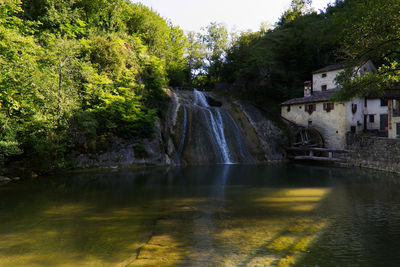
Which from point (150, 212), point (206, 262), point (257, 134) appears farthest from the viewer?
point (257, 134)

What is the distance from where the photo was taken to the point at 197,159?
2764 centimetres

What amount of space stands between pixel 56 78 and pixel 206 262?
55.6 feet

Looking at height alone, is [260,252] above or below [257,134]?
below

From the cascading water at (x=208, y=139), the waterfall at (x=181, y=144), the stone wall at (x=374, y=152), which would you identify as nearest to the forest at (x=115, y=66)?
the waterfall at (x=181, y=144)

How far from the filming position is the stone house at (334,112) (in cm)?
3098

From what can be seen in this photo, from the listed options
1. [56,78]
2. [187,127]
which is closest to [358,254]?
[56,78]

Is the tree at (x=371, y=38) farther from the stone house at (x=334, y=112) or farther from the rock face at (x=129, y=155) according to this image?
the rock face at (x=129, y=155)

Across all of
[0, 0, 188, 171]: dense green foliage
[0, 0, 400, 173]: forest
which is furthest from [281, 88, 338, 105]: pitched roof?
[0, 0, 188, 171]: dense green foliage

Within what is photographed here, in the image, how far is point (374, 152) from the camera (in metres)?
24.3

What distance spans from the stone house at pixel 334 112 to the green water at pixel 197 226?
18208 mm

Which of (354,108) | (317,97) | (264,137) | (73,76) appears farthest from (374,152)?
(73,76)

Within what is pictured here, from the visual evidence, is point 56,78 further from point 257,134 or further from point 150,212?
point 257,134

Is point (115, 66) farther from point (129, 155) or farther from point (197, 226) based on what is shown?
point (197, 226)

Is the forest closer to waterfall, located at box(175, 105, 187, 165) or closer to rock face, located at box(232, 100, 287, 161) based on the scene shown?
waterfall, located at box(175, 105, 187, 165)
